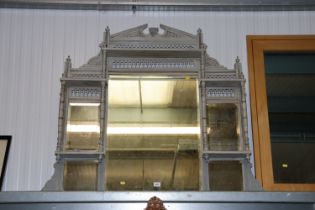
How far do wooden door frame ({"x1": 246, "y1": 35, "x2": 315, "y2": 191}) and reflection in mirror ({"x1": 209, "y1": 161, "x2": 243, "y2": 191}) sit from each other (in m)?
0.18

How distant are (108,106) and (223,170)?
87cm

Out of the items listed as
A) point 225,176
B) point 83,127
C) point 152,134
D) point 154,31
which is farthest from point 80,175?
point 154,31

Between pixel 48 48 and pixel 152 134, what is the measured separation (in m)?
1.04

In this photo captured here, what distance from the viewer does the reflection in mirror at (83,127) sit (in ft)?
12.2

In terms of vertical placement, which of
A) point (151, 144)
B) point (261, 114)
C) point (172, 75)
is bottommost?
point (151, 144)

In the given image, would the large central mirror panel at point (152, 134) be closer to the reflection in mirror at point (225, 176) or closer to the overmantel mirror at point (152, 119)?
the overmantel mirror at point (152, 119)

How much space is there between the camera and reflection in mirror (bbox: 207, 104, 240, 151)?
12.4ft

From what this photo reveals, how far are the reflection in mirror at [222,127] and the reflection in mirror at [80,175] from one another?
2.59 ft

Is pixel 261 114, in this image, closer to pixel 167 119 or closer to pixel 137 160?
pixel 167 119

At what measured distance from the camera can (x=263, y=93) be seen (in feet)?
13.2

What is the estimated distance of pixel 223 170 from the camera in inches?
147

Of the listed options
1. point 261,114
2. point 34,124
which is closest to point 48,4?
point 34,124

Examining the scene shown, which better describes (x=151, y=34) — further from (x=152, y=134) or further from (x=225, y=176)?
(x=225, y=176)

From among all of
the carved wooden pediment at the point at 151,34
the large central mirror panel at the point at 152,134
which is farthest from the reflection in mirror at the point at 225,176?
the carved wooden pediment at the point at 151,34
